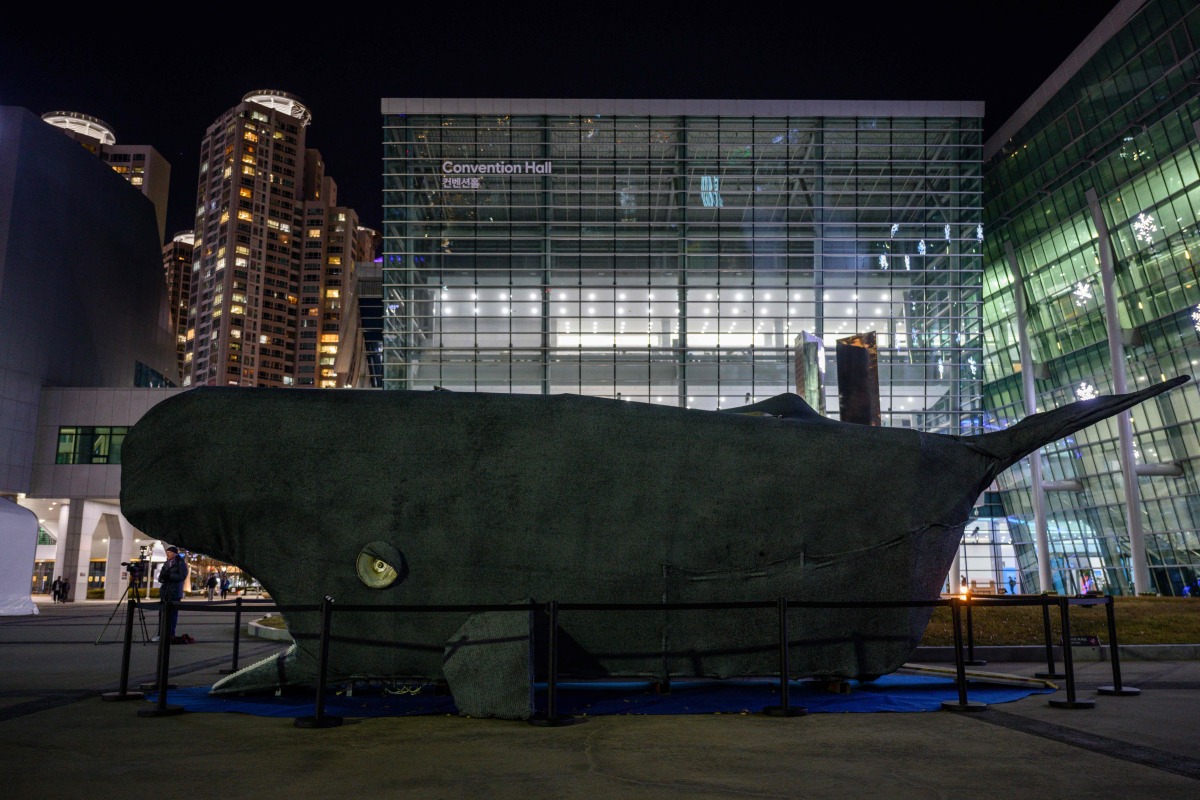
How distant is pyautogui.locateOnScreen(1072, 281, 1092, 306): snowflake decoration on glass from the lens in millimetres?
43844

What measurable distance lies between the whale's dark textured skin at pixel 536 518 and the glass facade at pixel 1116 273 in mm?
34371

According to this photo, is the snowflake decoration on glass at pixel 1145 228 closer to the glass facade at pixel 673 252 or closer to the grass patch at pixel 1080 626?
the glass facade at pixel 673 252

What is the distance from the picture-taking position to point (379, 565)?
7992 mm

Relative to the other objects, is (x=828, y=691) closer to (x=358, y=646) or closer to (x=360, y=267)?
(x=358, y=646)

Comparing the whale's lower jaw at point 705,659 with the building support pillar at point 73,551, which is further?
the building support pillar at point 73,551

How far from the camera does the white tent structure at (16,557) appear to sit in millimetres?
29172

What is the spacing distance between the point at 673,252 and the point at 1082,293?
20.1 metres

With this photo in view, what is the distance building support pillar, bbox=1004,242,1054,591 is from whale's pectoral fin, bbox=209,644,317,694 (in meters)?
37.3

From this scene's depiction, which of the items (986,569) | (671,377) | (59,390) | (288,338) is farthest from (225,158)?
(986,569)

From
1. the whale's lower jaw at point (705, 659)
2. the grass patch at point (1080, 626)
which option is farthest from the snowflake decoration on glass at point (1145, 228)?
the whale's lower jaw at point (705, 659)

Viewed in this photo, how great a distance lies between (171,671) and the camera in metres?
11.7

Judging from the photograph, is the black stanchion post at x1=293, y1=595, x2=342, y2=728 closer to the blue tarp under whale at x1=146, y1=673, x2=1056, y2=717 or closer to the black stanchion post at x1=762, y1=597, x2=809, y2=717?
the blue tarp under whale at x1=146, y1=673, x2=1056, y2=717

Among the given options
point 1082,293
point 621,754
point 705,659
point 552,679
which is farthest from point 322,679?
point 1082,293

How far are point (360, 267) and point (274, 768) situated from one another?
257 feet
